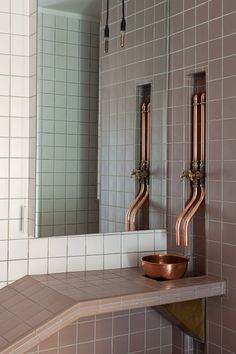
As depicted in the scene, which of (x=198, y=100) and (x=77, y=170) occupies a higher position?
(x=198, y=100)

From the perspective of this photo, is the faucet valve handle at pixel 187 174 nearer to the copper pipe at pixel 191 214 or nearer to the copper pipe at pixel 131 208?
the copper pipe at pixel 191 214

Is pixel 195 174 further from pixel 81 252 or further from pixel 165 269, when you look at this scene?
pixel 81 252

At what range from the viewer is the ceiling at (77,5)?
8.05 feet

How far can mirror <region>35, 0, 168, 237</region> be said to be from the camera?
2.48 m

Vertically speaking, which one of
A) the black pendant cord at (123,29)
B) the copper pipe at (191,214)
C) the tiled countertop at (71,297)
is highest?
the black pendant cord at (123,29)

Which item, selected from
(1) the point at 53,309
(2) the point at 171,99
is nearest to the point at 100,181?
(2) the point at 171,99

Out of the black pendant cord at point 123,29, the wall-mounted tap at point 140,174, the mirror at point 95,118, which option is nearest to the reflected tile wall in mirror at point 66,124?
the mirror at point 95,118

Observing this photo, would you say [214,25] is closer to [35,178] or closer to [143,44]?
[143,44]

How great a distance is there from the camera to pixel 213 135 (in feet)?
8.24

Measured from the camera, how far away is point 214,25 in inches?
99.1

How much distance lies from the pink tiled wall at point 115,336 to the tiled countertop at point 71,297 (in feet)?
0.87

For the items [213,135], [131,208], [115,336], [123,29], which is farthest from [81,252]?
[123,29]

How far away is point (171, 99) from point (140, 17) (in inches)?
18.0

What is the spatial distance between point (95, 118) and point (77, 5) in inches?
21.4
